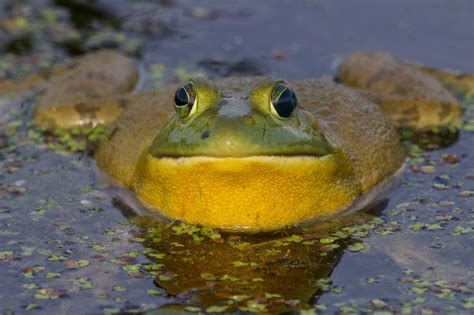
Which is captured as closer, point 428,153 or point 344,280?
point 344,280

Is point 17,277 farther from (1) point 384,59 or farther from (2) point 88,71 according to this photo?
(1) point 384,59

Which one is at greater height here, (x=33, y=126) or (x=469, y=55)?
(x=469, y=55)

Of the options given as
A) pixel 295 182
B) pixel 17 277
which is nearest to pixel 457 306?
pixel 295 182

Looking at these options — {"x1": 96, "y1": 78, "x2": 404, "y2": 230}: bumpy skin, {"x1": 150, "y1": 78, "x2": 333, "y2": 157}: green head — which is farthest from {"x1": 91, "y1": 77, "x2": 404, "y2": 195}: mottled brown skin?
{"x1": 150, "y1": 78, "x2": 333, "y2": 157}: green head

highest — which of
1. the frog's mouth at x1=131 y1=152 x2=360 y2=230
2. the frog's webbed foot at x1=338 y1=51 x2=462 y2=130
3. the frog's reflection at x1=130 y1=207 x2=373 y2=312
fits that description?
the frog's webbed foot at x1=338 y1=51 x2=462 y2=130

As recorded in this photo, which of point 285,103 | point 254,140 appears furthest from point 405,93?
point 254,140

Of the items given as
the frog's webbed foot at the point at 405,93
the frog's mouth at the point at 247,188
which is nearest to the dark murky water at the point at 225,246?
the frog's mouth at the point at 247,188

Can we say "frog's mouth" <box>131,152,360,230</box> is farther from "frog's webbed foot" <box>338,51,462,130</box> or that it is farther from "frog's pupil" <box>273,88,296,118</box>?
"frog's webbed foot" <box>338,51,462,130</box>
